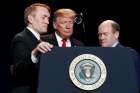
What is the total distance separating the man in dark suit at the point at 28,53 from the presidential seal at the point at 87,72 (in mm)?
155

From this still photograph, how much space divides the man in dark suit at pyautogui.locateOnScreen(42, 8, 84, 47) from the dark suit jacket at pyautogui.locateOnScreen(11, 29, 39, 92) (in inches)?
14.9

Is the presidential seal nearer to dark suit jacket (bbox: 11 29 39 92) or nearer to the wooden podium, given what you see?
the wooden podium

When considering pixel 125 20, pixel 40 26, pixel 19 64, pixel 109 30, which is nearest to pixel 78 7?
pixel 125 20

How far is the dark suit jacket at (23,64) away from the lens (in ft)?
6.42

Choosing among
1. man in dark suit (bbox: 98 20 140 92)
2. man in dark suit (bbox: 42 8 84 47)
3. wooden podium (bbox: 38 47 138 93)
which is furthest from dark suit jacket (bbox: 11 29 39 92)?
man in dark suit (bbox: 98 20 140 92)

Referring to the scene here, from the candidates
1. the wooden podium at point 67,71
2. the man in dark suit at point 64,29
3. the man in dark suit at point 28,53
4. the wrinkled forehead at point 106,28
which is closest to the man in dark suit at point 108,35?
the wrinkled forehead at point 106,28

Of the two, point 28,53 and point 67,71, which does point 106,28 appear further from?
point 67,71

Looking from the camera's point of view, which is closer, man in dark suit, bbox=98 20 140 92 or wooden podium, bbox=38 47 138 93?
wooden podium, bbox=38 47 138 93

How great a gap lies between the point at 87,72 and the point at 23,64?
1.04 feet

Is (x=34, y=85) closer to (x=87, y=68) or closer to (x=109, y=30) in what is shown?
(x=87, y=68)

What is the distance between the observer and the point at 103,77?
1.79 m

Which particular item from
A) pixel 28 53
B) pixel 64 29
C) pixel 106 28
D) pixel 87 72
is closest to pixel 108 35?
pixel 106 28

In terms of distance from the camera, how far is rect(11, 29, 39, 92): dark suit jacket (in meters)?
1.96

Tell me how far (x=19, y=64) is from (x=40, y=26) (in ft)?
1.00
